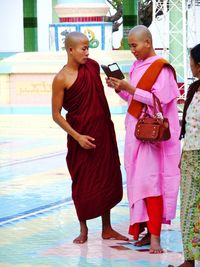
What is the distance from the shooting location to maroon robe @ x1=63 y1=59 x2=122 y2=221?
6.05m

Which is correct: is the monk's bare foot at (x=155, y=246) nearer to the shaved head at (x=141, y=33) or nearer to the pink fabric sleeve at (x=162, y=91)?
the pink fabric sleeve at (x=162, y=91)

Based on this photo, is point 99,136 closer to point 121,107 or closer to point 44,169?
point 44,169

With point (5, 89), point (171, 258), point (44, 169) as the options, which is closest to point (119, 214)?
point (171, 258)

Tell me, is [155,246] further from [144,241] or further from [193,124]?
[193,124]

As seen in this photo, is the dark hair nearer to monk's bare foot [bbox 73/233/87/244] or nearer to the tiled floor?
the tiled floor

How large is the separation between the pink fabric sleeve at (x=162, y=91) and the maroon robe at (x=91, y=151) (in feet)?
1.32

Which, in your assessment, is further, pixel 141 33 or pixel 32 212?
pixel 32 212

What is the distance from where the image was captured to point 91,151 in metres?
6.10

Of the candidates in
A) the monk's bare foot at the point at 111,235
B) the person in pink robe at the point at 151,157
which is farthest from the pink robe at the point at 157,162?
the monk's bare foot at the point at 111,235

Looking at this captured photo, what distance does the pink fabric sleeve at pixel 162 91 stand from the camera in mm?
5766

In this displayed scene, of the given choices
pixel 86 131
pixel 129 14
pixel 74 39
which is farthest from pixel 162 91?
pixel 129 14

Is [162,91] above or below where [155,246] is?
above

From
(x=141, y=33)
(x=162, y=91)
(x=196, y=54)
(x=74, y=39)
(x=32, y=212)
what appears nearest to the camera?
(x=196, y=54)

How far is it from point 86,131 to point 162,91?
2.16 feet
